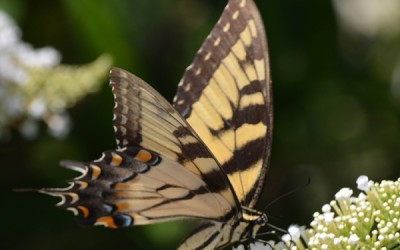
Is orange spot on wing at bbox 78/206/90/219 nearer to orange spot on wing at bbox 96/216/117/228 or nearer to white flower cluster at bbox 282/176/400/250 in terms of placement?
orange spot on wing at bbox 96/216/117/228

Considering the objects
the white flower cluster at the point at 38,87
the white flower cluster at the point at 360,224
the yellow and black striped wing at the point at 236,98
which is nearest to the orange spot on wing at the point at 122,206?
the yellow and black striped wing at the point at 236,98

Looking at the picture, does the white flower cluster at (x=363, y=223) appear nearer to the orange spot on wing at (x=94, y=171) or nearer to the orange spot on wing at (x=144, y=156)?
the orange spot on wing at (x=144, y=156)

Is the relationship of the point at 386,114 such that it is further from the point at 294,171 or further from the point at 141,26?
the point at 141,26

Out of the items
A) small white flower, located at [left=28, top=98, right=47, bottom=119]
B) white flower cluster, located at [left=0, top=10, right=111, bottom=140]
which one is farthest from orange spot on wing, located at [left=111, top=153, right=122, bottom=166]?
small white flower, located at [left=28, top=98, right=47, bottom=119]

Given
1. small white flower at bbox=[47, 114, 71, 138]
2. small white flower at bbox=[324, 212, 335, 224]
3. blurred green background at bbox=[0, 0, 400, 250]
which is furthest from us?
blurred green background at bbox=[0, 0, 400, 250]

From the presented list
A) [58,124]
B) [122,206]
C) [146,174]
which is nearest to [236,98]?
[146,174]

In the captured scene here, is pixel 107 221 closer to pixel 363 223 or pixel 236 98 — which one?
pixel 236 98

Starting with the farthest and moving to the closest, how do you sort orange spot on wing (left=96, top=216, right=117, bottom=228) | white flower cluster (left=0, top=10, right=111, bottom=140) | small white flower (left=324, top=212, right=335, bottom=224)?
white flower cluster (left=0, top=10, right=111, bottom=140) < orange spot on wing (left=96, top=216, right=117, bottom=228) < small white flower (left=324, top=212, right=335, bottom=224)
